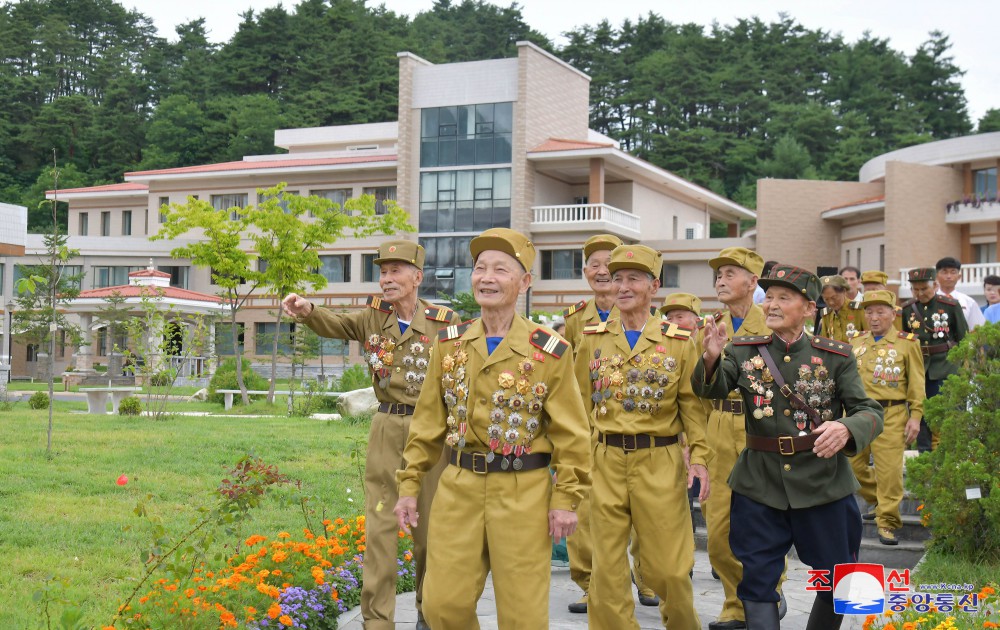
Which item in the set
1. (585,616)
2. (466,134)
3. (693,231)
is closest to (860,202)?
(693,231)

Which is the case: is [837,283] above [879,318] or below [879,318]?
above

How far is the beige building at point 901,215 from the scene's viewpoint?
38.6 metres

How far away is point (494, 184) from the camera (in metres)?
43.2

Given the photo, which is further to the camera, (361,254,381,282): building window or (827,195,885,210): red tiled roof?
(361,254,381,282): building window

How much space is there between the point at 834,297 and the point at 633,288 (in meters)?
5.03

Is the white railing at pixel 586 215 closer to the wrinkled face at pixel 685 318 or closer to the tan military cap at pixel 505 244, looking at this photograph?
the wrinkled face at pixel 685 318

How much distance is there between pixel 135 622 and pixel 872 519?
6.98m

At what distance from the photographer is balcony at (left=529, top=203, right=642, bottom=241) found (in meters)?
40.9

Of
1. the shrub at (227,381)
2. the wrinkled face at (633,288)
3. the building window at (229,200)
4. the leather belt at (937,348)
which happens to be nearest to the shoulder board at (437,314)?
the wrinkled face at (633,288)

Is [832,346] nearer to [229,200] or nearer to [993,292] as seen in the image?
[993,292]

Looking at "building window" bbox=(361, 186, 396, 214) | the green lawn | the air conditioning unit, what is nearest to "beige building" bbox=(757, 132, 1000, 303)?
the air conditioning unit

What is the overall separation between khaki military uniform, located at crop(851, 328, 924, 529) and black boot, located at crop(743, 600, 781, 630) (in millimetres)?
4339

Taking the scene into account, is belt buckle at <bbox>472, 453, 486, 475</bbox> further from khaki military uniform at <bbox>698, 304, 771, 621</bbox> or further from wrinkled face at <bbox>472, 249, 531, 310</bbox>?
khaki military uniform at <bbox>698, 304, 771, 621</bbox>

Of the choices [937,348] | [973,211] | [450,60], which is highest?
[450,60]
